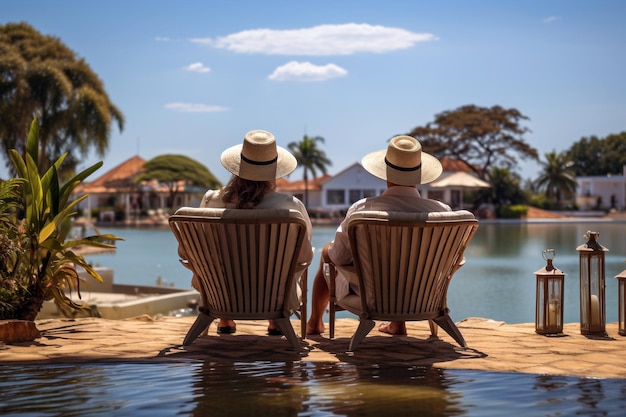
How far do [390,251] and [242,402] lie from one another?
4.46 feet

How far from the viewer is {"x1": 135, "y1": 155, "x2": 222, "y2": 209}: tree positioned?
51.8 meters

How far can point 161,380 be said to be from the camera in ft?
12.0

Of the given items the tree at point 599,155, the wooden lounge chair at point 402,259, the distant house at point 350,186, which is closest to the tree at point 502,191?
the distant house at point 350,186

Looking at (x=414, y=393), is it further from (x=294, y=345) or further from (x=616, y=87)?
(x=616, y=87)

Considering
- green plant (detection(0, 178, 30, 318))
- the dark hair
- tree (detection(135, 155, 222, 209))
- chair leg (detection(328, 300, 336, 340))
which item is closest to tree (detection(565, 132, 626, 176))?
tree (detection(135, 155, 222, 209))

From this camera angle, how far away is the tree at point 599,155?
6425cm

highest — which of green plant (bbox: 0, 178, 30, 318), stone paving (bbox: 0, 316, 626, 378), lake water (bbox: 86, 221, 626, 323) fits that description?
green plant (bbox: 0, 178, 30, 318)

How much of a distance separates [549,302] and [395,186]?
124 centimetres

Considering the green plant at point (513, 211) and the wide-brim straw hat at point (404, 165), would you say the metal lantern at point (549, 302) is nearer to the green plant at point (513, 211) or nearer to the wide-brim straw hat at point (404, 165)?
the wide-brim straw hat at point (404, 165)

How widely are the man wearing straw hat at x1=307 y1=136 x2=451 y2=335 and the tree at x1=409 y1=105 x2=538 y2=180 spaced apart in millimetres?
45551

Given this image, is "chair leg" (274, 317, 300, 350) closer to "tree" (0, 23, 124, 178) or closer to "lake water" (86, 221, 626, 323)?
"lake water" (86, 221, 626, 323)

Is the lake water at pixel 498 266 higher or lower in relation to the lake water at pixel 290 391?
lower

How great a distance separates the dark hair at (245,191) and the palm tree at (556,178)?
50.2m

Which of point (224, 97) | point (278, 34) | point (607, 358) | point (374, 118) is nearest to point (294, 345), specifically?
point (607, 358)
